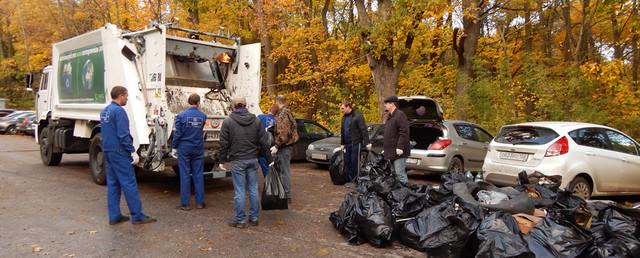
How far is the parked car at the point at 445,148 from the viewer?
30.4ft

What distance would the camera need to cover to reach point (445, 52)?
2070cm

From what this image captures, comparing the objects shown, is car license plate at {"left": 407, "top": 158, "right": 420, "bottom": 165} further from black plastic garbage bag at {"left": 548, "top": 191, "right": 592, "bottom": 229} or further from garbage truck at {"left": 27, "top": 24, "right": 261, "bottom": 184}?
black plastic garbage bag at {"left": 548, "top": 191, "right": 592, "bottom": 229}

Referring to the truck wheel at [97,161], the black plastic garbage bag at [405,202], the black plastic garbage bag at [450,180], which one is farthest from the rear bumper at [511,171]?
the truck wheel at [97,161]

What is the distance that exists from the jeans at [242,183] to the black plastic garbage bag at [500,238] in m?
2.73

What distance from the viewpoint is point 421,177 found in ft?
34.4

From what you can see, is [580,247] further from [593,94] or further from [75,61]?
[593,94]

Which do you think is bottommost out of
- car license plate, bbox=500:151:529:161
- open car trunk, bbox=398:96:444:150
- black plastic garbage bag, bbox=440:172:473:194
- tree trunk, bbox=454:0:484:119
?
black plastic garbage bag, bbox=440:172:473:194

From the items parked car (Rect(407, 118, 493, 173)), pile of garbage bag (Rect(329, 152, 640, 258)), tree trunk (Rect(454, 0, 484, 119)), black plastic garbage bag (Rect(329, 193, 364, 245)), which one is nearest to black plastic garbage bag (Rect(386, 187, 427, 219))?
pile of garbage bag (Rect(329, 152, 640, 258))

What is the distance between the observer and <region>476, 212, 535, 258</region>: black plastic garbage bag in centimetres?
378

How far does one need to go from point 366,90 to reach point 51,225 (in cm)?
1653

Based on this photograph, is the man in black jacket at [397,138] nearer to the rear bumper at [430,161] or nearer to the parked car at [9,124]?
the rear bumper at [430,161]

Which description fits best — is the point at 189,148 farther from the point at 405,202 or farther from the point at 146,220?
the point at 405,202

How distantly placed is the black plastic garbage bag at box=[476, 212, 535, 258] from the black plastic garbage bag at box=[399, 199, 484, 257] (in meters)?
0.15

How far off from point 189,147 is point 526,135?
5.31m
